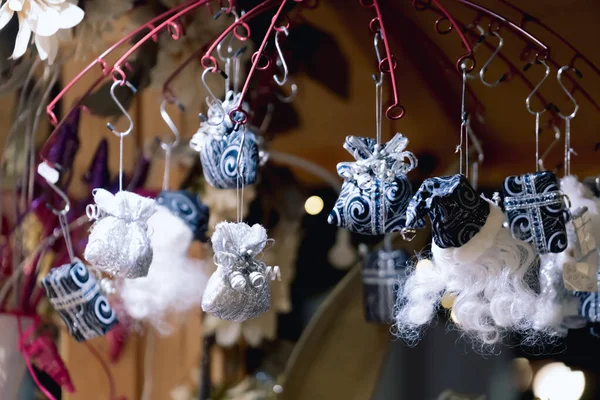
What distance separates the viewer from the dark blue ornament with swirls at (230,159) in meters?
0.87

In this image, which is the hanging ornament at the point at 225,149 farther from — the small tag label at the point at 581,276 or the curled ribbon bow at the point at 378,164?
the small tag label at the point at 581,276

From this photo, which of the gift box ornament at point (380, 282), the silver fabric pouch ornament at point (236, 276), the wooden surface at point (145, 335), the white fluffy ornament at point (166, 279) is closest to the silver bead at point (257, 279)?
the silver fabric pouch ornament at point (236, 276)

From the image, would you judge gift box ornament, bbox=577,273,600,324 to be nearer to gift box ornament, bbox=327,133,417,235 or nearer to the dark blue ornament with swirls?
gift box ornament, bbox=327,133,417,235

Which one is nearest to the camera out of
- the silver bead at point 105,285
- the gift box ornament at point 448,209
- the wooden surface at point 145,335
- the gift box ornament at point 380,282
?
the gift box ornament at point 448,209

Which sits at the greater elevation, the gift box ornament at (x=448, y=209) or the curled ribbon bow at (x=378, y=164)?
the curled ribbon bow at (x=378, y=164)

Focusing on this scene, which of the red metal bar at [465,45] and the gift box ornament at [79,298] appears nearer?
the red metal bar at [465,45]

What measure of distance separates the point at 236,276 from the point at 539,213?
0.98 ft

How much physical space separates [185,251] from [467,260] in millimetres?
382

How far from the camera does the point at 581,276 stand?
0.82 metres

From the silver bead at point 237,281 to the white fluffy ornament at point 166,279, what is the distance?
0.74 ft

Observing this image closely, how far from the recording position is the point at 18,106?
1269mm

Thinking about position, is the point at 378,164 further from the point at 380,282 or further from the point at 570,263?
the point at 380,282

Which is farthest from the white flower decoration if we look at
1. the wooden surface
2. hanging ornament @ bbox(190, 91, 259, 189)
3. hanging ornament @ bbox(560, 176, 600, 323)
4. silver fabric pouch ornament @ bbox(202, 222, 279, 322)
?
hanging ornament @ bbox(560, 176, 600, 323)

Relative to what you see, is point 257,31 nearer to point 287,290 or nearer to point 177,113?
point 177,113
